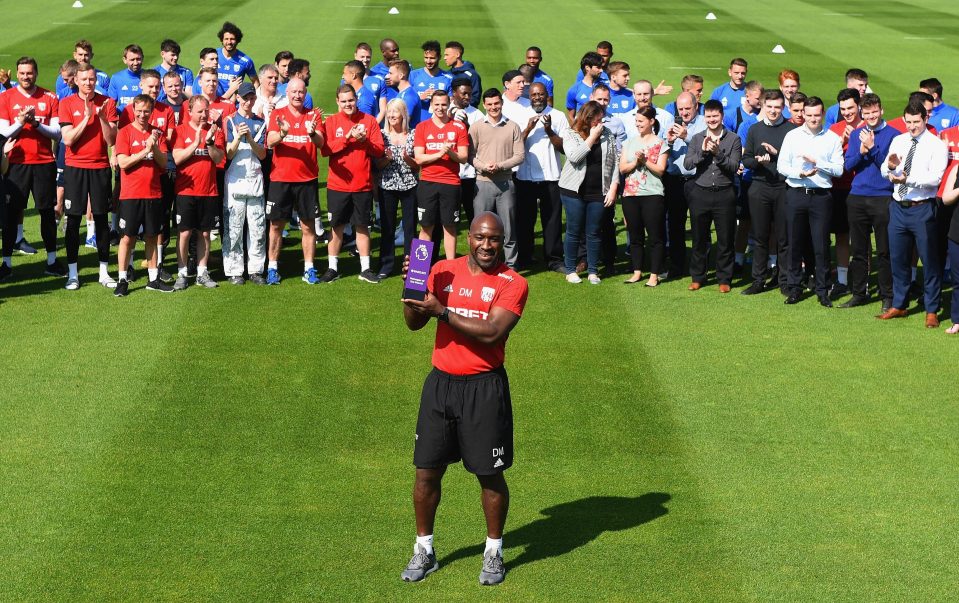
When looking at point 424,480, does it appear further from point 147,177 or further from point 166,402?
point 147,177

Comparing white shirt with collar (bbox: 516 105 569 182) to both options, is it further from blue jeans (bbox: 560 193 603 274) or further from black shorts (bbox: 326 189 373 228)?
black shorts (bbox: 326 189 373 228)

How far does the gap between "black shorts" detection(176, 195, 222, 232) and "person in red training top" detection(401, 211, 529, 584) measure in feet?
23.3

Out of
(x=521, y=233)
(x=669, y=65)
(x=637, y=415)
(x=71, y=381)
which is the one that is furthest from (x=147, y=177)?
(x=669, y=65)

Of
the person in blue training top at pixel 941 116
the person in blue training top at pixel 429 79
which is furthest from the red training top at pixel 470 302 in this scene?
the person in blue training top at pixel 429 79

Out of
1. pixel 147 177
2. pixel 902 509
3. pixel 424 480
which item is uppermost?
pixel 147 177

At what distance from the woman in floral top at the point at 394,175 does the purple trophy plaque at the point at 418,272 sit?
25.4ft

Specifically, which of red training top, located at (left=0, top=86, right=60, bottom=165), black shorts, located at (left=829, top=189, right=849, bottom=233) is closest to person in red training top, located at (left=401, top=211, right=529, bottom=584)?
black shorts, located at (left=829, top=189, right=849, bottom=233)

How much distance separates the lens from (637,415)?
10766mm

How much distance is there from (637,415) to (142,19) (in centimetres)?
2962

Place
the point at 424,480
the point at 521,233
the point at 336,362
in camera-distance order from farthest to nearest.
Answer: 1. the point at 521,233
2. the point at 336,362
3. the point at 424,480

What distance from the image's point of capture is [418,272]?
7.27 metres

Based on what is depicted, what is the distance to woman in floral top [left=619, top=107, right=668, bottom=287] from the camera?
48.4 ft

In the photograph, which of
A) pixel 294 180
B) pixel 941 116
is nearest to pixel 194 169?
pixel 294 180

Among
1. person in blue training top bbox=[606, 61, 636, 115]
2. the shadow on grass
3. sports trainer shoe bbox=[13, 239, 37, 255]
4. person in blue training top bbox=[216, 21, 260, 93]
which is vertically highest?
person in blue training top bbox=[216, 21, 260, 93]
